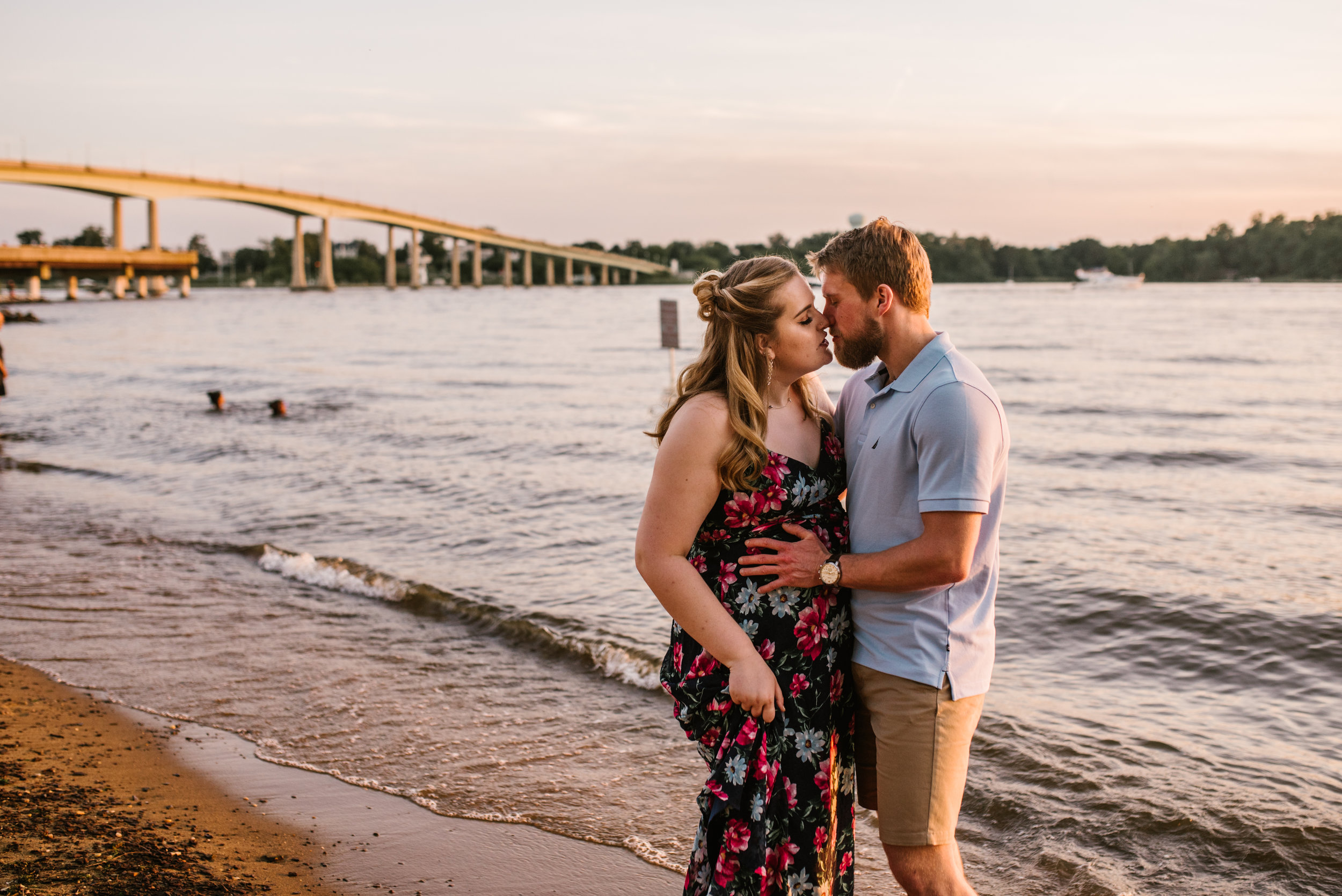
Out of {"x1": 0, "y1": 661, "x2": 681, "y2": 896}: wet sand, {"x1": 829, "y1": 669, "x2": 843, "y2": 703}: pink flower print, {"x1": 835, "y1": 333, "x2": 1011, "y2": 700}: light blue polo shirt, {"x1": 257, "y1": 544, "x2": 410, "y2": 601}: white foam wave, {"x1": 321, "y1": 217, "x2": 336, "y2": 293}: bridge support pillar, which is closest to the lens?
{"x1": 835, "y1": 333, "x2": 1011, "y2": 700}: light blue polo shirt

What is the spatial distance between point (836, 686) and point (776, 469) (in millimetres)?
608

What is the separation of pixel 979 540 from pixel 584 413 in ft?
64.7

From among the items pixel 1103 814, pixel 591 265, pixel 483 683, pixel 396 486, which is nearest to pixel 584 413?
pixel 396 486

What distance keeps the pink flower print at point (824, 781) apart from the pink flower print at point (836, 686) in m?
0.16

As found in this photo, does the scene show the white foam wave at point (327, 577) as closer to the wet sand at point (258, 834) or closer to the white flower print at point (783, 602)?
the wet sand at point (258, 834)

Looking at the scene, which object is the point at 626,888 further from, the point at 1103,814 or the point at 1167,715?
the point at 1167,715

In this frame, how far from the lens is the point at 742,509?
2512 mm

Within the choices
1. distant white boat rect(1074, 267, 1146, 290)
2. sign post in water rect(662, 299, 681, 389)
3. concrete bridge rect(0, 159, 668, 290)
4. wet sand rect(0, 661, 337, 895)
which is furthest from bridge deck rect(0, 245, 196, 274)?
distant white boat rect(1074, 267, 1146, 290)

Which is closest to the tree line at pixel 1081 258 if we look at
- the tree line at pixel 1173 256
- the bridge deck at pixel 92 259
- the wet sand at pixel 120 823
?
the tree line at pixel 1173 256

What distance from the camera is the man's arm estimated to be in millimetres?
2396

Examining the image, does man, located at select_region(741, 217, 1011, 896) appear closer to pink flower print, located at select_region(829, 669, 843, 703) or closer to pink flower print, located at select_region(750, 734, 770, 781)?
pink flower print, located at select_region(829, 669, 843, 703)

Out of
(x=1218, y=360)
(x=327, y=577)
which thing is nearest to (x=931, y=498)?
(x=327, y=577)

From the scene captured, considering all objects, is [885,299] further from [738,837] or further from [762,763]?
[738,837]

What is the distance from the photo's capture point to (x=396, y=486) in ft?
45.2
